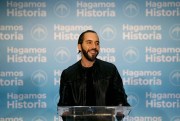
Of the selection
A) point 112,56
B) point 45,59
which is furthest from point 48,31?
point 112,56

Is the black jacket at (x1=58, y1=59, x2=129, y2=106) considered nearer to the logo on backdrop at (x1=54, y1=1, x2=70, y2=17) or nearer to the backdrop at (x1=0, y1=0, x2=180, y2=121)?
the backdrop at (x1=0, y1=0, x2=180, y2=121)

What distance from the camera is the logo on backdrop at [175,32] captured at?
4137 mm

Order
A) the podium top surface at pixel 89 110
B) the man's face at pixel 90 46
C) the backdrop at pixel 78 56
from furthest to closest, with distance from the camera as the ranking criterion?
the backdrop at pixel 78 56
the man's face at pixel 90 46
the podium top surface at pixel 89 110

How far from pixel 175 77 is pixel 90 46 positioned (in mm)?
1628

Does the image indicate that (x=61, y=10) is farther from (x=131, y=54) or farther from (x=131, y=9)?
(x=131, y=54)

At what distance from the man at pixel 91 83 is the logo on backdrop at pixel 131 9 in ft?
3.94

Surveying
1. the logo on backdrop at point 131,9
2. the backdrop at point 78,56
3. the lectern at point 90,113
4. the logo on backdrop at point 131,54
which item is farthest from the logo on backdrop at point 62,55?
the lectern at point 90,113

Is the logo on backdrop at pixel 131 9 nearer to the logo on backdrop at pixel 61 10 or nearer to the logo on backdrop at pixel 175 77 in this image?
the logo on backdrop at pixel 61 10

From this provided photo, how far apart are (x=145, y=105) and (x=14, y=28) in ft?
6.21

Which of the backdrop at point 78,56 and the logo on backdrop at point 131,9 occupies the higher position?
the logo on backdrop at point 131,9

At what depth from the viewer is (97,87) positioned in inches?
120

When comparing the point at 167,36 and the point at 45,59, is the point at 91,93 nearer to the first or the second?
the point at 45,59

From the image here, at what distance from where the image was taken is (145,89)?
13.5ft

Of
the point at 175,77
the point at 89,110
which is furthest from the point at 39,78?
the point at 89,110
